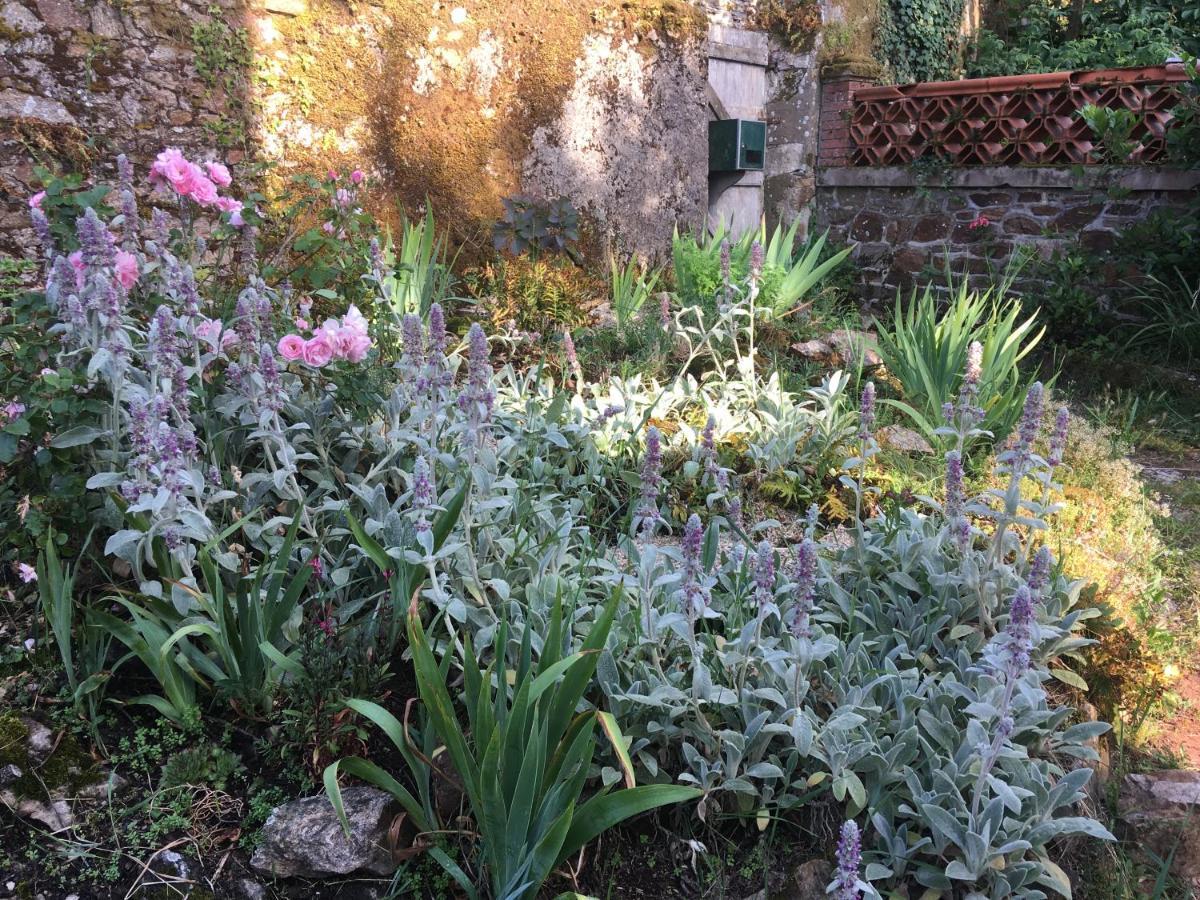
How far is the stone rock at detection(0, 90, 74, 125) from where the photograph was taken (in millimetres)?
3570

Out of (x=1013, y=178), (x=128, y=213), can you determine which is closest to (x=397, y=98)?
(x=128, y=213)

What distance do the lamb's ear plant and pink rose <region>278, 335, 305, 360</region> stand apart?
989 mm

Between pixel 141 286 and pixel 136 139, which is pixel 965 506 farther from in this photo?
pixel 136 139

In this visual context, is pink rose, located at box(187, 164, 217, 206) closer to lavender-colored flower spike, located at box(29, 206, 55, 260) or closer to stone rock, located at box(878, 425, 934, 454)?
lavender-colored flower spike, located at box(29, 206, 55, 260)

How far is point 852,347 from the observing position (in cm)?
468

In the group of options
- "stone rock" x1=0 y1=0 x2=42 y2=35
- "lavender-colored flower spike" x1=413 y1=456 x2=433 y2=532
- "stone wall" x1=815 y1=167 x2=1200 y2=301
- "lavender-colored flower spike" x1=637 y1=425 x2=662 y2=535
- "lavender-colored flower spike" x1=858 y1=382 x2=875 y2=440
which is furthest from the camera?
"stone wall" x1=815 y1=167 x2=1200 y2=301

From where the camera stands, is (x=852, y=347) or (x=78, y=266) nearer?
(x=78, y=266)

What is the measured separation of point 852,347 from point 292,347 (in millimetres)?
3142

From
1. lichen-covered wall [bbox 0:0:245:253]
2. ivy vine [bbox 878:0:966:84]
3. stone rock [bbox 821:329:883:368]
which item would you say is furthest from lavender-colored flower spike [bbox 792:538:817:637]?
ivy vine [bbox 878:0:966:84]

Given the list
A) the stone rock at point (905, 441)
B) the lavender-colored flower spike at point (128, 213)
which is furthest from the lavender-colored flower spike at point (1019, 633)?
the lavender-colored flower spike at point (128, 213)

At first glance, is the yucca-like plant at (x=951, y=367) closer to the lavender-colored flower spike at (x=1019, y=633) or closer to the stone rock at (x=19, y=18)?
the lavender-colored flower spike at (x=1019, y=633)

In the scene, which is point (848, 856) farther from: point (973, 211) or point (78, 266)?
point (973, 211)

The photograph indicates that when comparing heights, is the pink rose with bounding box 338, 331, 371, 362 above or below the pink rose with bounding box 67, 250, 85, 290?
below

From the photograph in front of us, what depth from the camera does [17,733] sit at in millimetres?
1976
